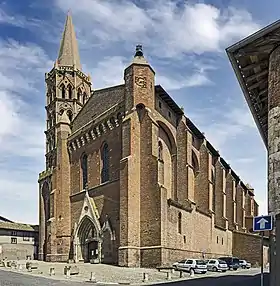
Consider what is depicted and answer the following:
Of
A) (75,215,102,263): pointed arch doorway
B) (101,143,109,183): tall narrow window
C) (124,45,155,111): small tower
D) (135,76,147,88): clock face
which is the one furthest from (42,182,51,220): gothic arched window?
(135,76,147,88): clock face

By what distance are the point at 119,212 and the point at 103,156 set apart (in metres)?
7.54

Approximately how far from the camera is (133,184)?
43.9 meters

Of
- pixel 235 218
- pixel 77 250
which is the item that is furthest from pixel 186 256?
pixel 235 218

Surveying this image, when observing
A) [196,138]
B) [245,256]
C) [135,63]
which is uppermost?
[135,63]

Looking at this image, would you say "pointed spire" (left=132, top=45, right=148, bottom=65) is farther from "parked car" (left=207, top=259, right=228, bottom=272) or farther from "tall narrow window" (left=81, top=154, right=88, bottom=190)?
"parked car" (left=207, top=259, right=228, bottom=272)

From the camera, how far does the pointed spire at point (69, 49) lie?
7131 cm

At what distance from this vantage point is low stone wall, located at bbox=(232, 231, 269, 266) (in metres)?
62.7

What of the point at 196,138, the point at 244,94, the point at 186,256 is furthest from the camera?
the point at 196,138

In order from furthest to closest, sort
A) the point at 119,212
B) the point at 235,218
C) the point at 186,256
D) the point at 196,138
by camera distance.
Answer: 1. the point at 235,218
2. the point at 196,138
3. the point at 186,256
4. the point at 119,212

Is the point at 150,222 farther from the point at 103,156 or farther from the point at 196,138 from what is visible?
the point at 196,138

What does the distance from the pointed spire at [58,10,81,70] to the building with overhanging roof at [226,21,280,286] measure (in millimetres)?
57026

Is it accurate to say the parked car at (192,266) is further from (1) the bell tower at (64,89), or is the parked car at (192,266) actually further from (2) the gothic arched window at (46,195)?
(1) the bell tower at (64,89)

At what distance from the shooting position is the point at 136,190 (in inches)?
1734

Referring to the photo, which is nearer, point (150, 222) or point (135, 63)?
point (150, 222)
